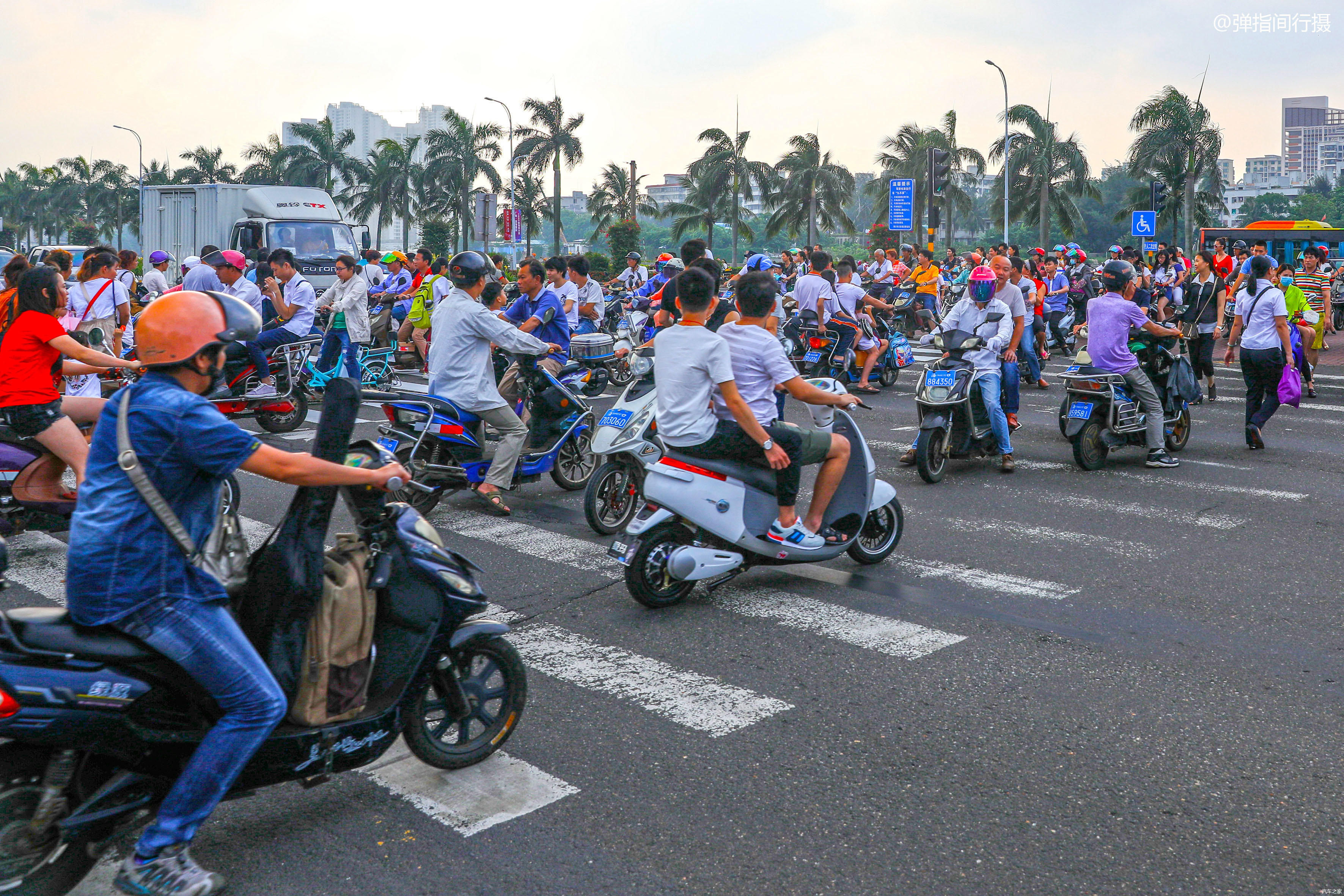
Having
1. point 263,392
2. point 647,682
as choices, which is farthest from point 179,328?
point 263,392

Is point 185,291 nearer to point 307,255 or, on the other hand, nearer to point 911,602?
point 911,602

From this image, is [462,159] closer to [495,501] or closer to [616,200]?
[616,200]

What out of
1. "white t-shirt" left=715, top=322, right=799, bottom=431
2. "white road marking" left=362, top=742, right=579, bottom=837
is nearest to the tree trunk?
"white t-shirt" left=715, top=322, right=799, bottom=431

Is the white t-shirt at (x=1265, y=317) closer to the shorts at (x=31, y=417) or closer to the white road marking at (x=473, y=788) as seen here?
the white road marking at (x=473, y=788)

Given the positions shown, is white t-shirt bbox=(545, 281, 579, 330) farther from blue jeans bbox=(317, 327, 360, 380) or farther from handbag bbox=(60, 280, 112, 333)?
handbag bbox=(60, 280, 112, 333)

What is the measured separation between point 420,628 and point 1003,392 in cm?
804

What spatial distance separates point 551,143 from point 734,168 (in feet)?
29.0

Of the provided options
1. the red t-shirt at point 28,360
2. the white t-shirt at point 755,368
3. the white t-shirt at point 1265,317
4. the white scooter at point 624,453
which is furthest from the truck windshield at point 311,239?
the white t-shirt at point 755,368

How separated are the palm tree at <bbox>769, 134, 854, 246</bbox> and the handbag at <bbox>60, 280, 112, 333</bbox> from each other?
47937 millimetres

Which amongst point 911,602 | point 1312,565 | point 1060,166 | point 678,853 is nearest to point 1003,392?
point 1312,565

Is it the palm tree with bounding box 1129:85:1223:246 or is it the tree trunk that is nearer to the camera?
the palm tree with bounding box 1129:85:1223:246

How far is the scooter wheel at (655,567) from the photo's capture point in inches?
239

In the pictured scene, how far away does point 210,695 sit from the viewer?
10.8 ft

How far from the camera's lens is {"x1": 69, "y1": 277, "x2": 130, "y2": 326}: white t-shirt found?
41.1ft
